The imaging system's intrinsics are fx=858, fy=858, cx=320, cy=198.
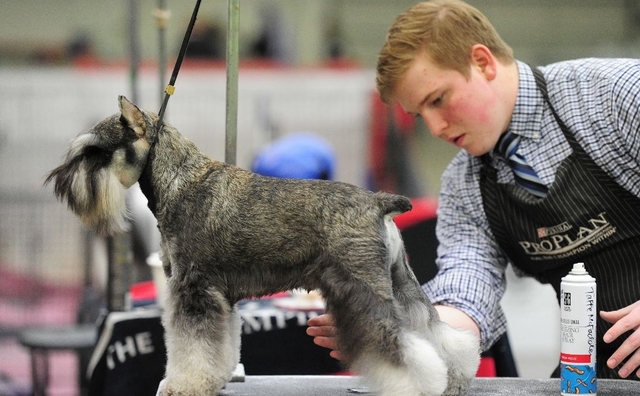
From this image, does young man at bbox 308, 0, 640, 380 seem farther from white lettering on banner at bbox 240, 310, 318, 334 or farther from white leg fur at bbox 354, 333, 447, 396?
white lettering on banner at bbox 240, 310, 318, 334

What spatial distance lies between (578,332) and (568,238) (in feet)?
1.48

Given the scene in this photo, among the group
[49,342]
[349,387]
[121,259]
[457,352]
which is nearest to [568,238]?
[457,352]

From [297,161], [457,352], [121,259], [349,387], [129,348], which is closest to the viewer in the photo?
[457,352]

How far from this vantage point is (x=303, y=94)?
22.8ft

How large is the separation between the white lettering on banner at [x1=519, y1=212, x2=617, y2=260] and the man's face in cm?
29

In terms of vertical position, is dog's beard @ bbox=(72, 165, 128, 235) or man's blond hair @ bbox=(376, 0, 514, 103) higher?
man's blond hair @ bbox=(376, 0, 514, 103)

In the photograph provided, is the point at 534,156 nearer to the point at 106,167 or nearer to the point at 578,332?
the point at 578,332

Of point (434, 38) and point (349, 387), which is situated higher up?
point (434, 38)

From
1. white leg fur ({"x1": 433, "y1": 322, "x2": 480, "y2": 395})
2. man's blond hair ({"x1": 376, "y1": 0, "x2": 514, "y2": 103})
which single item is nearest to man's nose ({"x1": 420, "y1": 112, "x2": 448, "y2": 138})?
man's blond hair ({"x1": 376, "y1": 0, "x2": 514, "y2": 103})

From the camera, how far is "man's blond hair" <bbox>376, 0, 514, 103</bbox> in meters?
2.23

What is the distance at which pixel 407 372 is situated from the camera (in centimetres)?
168

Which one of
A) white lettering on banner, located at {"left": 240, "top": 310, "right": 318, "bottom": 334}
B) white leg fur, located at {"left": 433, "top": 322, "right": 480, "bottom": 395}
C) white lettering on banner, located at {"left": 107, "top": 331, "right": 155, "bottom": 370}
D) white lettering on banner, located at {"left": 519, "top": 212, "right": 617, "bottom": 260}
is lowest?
white lettering on banner, located at {"left": 107, "top": 331, "right": 155, "bottom": 370}

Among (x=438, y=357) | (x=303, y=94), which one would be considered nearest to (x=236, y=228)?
(x=438, y=357)

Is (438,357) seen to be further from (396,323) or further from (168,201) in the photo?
(168,201)
